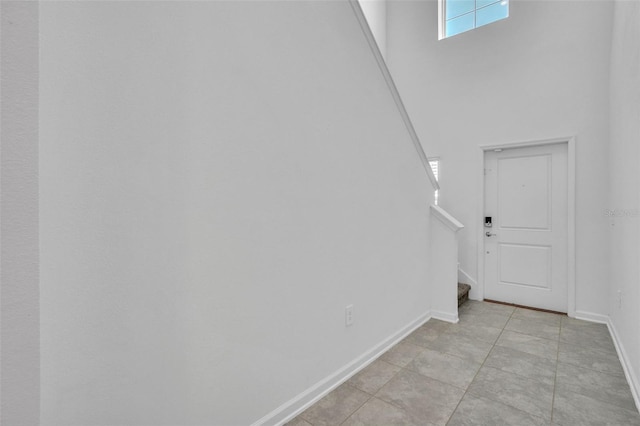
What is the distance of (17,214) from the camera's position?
0.58m

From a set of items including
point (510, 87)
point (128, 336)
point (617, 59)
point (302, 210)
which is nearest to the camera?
point (128, 336)

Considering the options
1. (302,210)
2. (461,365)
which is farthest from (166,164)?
(461,365)

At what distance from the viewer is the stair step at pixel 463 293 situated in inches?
134

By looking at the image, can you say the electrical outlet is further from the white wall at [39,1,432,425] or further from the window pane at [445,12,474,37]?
the window pane at [445,12,474,37]

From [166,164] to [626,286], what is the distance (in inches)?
120

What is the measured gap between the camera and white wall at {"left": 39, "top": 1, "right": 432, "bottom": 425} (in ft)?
2.78

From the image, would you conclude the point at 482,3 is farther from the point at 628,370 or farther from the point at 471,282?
the point at 628,370

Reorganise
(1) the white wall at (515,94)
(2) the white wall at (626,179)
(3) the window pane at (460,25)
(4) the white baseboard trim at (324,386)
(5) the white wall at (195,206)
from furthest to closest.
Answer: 1. (3) the window pane at (460,25)
2. (1) the white wall at (515,94)
3. (2) the white wall at (626,179)
4. (4) the white baseboard trim at (324,386)
5. (5) the white wall at (195,206)

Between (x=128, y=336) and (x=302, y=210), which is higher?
(x=302, y=210)

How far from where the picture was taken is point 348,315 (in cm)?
194

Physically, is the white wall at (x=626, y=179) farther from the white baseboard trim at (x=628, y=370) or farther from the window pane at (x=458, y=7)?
the window pane at (x=458, y=7)

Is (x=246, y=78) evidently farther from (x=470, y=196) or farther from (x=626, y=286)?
(x=470, y=196)

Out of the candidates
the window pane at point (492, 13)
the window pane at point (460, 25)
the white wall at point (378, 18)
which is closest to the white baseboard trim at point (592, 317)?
the window pane at point (492, 13)

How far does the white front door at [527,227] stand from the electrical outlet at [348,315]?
253 centimetres
